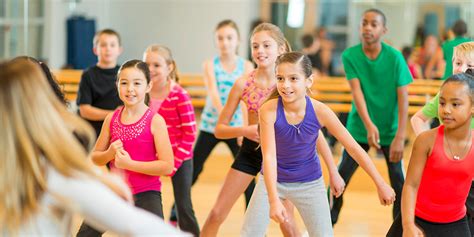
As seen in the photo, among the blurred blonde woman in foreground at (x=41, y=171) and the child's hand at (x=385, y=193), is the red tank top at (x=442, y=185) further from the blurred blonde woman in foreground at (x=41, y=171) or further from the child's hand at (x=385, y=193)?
A: the blurred blonde woman in foreground at (x=41, y=171)

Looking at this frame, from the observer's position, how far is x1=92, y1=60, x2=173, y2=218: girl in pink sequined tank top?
405 cm

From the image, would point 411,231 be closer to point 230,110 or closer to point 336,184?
point 336,184

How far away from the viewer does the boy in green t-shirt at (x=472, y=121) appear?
4352 mm

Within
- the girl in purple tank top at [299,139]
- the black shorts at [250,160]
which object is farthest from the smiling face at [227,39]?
the girl in purple tank top at [299,139]

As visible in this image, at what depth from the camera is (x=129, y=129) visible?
415 cm

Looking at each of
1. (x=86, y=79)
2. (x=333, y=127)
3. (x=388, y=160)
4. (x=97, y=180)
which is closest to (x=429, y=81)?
(x=388, y=160)

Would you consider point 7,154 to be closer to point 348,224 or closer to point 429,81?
point 348,224

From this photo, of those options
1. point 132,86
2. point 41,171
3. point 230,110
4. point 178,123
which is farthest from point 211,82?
point 41,171

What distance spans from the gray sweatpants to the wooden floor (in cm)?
190

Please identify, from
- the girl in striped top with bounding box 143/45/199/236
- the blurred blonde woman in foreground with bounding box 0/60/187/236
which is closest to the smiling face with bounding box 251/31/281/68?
the girl in striped top with bounding box 143/45/199/236

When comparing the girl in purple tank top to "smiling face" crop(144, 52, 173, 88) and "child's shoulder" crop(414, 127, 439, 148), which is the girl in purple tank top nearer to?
"child's shoulder" crop(414, 127, 439, 148)

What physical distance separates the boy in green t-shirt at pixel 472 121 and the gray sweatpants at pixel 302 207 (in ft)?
2.25

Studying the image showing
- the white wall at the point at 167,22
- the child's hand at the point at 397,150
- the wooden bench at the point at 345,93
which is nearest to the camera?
the child's hand at the point at 397,150

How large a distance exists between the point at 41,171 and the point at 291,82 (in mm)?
1957
